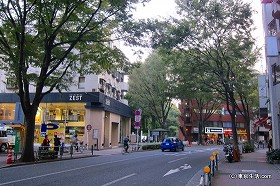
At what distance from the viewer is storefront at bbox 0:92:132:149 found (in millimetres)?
34250

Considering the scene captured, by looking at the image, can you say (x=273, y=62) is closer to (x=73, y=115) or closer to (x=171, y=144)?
(x=171, y=144)

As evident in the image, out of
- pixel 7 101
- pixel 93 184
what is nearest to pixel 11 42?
pixel 93 184

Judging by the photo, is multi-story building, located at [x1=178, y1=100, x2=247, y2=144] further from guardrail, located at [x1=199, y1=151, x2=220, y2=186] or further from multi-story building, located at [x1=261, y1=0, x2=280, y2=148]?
guardrail, located at [x1=199, y1=151, x2=220, y2=186]

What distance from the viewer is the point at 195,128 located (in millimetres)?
69312

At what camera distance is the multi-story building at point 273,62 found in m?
20.0

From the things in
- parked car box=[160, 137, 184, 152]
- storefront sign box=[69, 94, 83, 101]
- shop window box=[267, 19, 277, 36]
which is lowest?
parked car box=[160, 137, 184, 152]

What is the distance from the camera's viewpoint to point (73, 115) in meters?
36.6

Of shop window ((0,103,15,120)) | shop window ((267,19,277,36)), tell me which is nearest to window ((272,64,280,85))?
shop window ((267,19,277,36))

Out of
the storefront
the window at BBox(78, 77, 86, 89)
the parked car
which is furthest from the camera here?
the window at BBox(78, 77, 86, 89)

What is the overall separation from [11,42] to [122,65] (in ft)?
23.1

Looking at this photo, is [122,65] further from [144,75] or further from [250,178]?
[144,75]

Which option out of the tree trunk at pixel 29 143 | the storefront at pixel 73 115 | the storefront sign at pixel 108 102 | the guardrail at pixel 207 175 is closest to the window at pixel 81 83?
the storefront at pixel 73 115

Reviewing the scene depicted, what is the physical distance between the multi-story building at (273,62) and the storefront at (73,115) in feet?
58.6

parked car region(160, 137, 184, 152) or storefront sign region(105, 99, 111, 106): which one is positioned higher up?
→ storefront sign region(105, 99, 111, 106)
